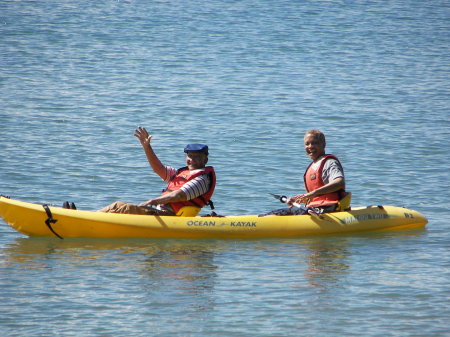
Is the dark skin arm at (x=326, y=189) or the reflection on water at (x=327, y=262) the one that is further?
the dark skin arm at (x=326, y=189)

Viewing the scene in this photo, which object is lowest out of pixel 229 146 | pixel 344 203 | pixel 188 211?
pixel 188 211

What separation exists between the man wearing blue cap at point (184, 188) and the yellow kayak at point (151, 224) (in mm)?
173

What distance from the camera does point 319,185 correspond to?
30.5 feet

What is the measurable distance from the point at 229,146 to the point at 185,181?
6674mm

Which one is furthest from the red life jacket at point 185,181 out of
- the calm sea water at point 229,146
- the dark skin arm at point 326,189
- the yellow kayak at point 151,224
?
the dark skin arm at point 326,189

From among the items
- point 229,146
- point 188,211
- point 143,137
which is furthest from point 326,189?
point 229,146

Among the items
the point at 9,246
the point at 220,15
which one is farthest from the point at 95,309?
the point at 220,15

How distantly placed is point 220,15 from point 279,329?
24.5m

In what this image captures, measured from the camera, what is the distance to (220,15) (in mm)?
30219

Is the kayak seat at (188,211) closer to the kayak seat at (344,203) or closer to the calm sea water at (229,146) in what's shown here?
the calm sea water at (229,146)

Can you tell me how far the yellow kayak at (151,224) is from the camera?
893 centimetres

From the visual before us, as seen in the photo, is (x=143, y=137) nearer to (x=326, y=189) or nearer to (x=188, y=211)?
(x=188, y=211)

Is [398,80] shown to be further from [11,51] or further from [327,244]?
[327,244]

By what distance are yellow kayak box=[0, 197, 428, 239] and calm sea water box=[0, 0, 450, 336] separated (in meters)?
0.13
